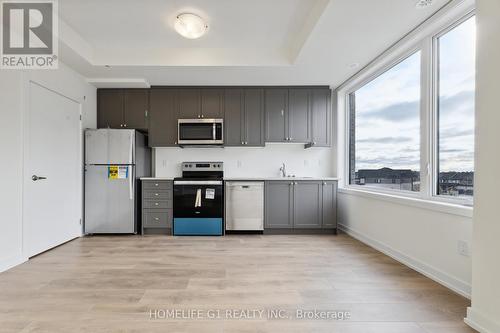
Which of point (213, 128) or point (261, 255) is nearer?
point (261, 255)

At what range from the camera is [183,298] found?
6.54 ft

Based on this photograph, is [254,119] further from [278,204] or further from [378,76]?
[378,76]

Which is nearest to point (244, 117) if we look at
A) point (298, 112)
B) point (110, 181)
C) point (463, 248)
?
point (298, 112)

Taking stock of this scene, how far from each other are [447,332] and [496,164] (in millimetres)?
1066

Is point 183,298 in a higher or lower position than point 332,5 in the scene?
lower

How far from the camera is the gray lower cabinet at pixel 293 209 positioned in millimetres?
4020

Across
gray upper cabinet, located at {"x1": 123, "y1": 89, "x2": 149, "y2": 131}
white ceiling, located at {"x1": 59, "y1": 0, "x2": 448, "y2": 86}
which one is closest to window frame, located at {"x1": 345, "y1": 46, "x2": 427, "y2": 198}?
white ceiling, located at {"x1": 59, "y1": 0, "x2": 448, "y2": 86}

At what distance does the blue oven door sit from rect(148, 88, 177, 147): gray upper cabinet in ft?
2.50

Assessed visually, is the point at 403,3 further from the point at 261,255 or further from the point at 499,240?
the point at 261,255

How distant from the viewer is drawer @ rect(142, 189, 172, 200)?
13.1 feet

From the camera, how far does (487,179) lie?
1.57 meters

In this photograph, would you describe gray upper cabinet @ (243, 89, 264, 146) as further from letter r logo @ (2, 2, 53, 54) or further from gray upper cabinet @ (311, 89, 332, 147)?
letter r logo @ (2, 2, 53, 54)

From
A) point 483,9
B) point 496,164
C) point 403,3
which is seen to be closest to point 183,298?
point 496,164

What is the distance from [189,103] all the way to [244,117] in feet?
3.03
